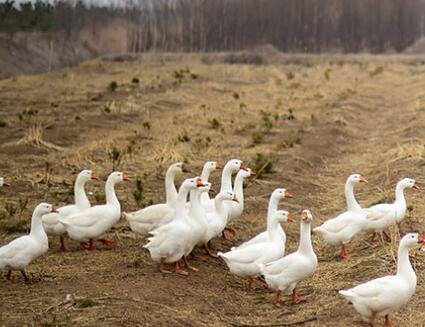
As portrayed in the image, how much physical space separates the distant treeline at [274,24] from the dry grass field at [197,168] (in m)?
32.0

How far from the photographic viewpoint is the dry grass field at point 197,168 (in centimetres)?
775

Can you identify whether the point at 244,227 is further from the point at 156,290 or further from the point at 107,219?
the point at 156,290

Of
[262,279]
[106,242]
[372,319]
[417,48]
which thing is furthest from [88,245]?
[417,48]

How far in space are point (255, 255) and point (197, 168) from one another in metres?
6.89

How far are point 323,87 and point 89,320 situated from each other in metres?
30.5

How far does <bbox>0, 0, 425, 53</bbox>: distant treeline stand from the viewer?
68.6 m

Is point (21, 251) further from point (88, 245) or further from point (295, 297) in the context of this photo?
point (295, 297)

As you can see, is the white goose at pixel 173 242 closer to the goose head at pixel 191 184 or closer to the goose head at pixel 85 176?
the goose head at pixel 191 184

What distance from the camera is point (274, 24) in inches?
2881

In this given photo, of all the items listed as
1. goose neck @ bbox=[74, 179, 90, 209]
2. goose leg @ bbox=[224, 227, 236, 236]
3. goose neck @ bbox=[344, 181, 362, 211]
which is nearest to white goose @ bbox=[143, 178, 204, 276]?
goose neck @ bbox=[74, 179, 90, 209]

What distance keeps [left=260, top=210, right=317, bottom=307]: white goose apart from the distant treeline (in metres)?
54.7

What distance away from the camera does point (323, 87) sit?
36.3 meters

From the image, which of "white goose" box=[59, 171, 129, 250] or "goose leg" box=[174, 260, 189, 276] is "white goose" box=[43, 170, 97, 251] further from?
"goose leg" box=[174, 260, 189, 276]

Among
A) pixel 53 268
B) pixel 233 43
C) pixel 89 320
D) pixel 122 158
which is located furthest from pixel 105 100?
pixel 233 43
